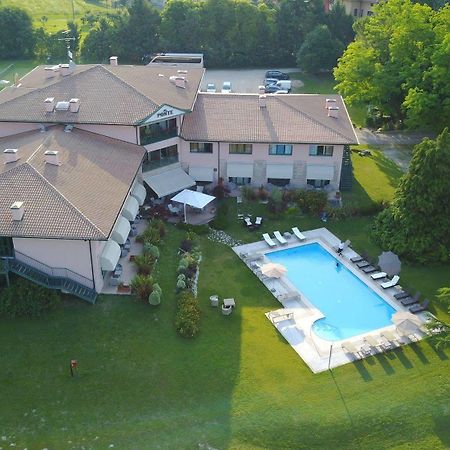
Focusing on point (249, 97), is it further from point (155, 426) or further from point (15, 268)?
point (155, 426)

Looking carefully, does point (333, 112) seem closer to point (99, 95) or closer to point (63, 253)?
point (99, 95)

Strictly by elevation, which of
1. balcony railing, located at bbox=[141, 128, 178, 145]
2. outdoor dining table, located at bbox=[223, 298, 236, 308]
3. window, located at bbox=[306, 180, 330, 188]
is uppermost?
balcony railing, located at bbox=[141, 128, 178, 145]

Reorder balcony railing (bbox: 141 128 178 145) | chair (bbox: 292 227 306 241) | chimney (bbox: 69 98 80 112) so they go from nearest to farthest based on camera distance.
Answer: chair (bbox: 292 227 306 241) < chimney (bbox: 69 98 80 112) < balcony railing (bbox: 141 128 178 145)

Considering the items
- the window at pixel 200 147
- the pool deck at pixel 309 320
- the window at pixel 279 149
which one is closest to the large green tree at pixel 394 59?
the window at pixel 279 149

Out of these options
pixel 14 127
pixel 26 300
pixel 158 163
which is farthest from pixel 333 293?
pixel 14 127

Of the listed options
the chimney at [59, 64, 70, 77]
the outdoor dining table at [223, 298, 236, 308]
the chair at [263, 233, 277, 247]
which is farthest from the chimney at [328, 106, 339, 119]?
the chimney at [59, 64, 70, 77]

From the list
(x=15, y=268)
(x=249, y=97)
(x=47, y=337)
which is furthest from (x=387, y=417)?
(x=249, y=97)

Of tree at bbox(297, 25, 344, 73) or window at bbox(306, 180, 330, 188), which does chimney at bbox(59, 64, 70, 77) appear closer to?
window at bbox(306, 180, 330, 188)
